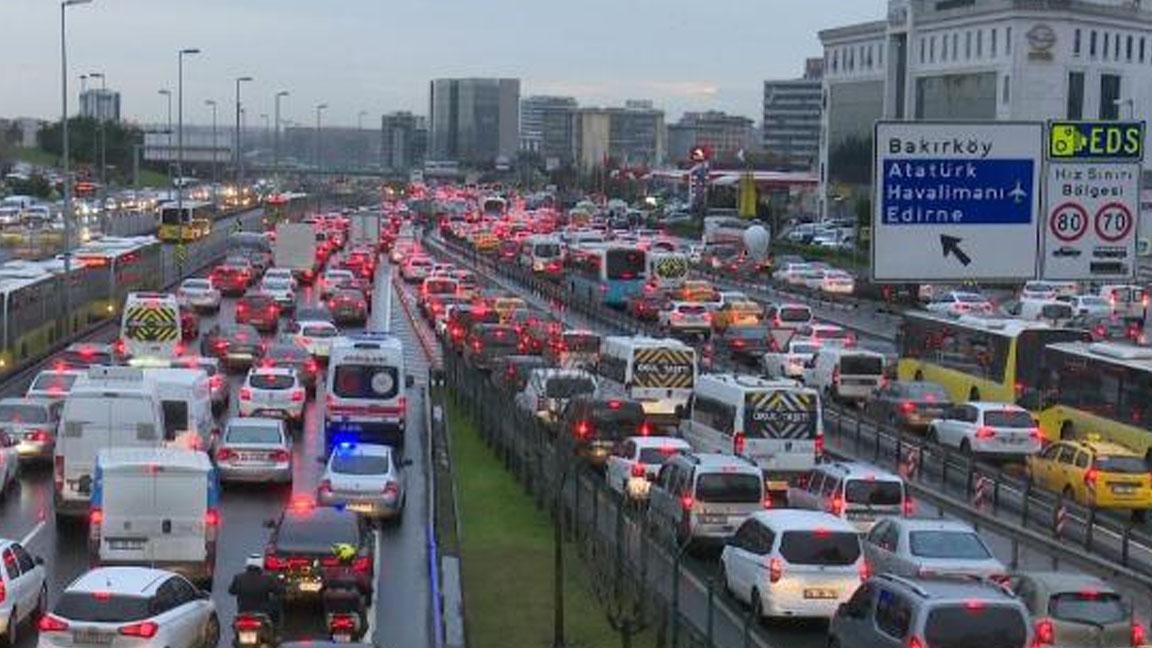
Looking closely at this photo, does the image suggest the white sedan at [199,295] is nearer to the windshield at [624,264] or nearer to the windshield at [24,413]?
the windshield at [624,264]

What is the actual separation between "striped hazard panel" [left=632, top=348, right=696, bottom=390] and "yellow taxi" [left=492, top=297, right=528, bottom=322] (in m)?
20.7

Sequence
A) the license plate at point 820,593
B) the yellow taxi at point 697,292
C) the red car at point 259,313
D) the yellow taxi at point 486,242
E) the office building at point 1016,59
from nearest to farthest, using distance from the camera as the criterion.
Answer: the license plate at point 820,593 < the red car at point 259,313 < the yellow taxi at point 697,292 < the office building at point 1016,59 < the yellow taxi at point 486,242

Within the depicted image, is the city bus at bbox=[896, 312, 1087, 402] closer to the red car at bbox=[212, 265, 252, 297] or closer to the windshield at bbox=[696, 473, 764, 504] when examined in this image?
the windshield at bbox=[696, 473, 764, 504]

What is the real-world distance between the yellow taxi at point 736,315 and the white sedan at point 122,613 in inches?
1946

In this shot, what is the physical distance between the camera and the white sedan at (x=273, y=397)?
40344mm

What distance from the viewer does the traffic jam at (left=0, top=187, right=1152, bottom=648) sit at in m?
19.5

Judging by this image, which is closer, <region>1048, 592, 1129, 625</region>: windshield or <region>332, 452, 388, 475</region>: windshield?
<region>1048, 592, 1129, 625</region>: windshield

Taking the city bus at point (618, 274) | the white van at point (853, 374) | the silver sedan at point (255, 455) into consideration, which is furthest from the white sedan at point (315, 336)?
the city bus at point (618, 274)

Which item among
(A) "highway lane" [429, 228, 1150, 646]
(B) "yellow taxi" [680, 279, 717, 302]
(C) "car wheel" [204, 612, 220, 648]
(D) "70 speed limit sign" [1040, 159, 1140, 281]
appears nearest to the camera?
(D) "70 speed limit sign" [1040, 159, 1140, 281]

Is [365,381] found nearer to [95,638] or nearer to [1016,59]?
[95,638]

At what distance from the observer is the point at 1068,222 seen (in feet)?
61.2

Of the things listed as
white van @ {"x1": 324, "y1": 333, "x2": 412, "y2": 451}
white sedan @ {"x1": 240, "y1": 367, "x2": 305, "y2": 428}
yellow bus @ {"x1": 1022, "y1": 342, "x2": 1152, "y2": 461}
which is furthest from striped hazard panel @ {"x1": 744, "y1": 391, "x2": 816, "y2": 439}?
white sedan @ {"x1": 240, "y1": 367, "x2": 305, "y2": 428}

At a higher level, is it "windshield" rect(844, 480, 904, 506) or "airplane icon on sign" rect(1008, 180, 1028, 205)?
"airplane icon on sign" rect(1008, 180, 1028, 205)

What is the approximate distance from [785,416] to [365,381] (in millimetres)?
8984
